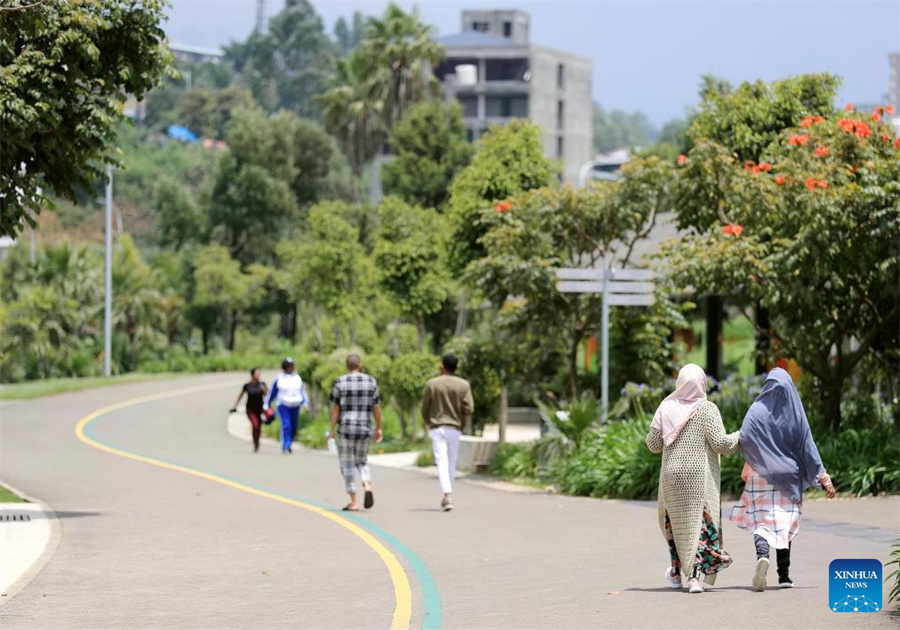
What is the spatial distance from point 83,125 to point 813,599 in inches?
374

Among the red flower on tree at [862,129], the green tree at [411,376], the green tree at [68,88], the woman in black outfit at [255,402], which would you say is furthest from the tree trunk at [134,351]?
the red flower on tree at [862,129]

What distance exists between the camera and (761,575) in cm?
1043

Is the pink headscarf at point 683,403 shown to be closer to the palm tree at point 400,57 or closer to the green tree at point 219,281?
the palm tree at point 400,57

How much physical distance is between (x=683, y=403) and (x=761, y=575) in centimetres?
131

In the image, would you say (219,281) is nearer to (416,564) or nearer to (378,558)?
(378,558)

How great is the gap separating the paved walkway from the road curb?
4.0 inches

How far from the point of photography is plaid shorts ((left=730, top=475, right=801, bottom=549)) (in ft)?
34.7

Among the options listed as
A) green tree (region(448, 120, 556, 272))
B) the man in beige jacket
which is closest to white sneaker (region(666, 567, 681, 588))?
the man in beige jacket

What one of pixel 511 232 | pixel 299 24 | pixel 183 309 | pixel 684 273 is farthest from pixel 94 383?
pixel 299 24

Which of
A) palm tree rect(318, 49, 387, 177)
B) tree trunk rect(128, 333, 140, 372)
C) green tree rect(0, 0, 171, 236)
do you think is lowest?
tree trunk rect(128, 333, 140, 372)

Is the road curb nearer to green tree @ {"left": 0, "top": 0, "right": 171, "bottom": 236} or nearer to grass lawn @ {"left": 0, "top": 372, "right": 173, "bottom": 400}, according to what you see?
green tree @ {"left": 0, "top": 0, "right": 171, "bottom": 236}

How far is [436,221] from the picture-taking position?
3512 cm

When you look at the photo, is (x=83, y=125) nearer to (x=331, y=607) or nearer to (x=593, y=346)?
(x=331, y=607)

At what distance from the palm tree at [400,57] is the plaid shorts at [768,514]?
51.5m
